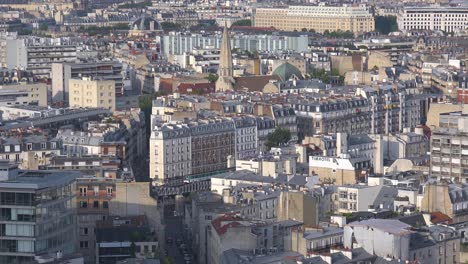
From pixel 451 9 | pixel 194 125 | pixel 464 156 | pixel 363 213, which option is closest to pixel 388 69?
pixel 194 125

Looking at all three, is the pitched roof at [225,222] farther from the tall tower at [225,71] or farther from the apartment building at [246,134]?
the tall tower at [225,71]

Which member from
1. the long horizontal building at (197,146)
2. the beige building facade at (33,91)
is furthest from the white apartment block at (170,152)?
the beige building facade at (33,91)

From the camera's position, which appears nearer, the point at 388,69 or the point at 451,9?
the point at 388,69

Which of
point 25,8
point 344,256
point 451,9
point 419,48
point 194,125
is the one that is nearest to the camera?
point 344,256

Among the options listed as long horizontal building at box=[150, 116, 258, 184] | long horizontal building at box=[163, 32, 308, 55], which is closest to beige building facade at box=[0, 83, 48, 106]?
long horizontal building at box=[150, 116, 258, 184]

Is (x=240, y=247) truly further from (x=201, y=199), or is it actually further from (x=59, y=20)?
(x=59, y=20)

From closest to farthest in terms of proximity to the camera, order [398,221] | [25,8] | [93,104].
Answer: [398,221] → [93,104] → [25,8]

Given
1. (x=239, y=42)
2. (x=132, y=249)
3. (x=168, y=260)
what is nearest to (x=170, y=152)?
(x=168, y=260)
